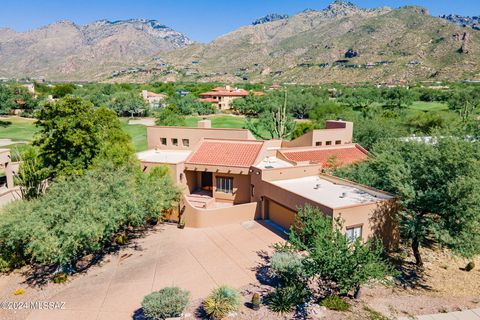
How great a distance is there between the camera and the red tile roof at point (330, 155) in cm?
3381

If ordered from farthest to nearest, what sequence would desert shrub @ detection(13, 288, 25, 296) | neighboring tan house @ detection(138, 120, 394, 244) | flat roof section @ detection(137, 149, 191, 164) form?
1. flat roof section @ detection(137, 149, 191, 164)
2. neighboring tan house @ detection(138, 120, 394, 244)
3. desert shrub @ detection(13, 288, 25, 296)

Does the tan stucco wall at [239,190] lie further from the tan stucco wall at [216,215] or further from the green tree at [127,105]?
the green tree at [127,105]

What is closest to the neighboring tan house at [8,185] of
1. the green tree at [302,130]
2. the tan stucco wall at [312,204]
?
the tan stucco wall at [312,204]

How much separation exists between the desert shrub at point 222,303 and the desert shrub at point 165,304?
1.00 meters

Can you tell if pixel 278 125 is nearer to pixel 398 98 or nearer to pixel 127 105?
pixel 127 105

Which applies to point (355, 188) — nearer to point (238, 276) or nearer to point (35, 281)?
point (238, 276)

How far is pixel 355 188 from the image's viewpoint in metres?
25.3

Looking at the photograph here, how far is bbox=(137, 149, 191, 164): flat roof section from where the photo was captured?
32469 mm

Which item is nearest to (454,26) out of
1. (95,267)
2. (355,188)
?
(355,188)

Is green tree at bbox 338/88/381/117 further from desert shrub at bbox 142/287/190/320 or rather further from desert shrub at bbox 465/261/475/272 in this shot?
desert shrub at bbox 142/287/190/320

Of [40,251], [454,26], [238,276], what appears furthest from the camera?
[454,26]

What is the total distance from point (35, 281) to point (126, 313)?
6877mm

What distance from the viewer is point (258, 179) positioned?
89.8 feet

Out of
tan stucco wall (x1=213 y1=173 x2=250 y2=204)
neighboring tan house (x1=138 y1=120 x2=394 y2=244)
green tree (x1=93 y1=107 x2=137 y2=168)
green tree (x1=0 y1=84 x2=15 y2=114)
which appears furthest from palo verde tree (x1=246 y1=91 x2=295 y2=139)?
green tree (x1=0 y1=84 x2=15 y2=114)
